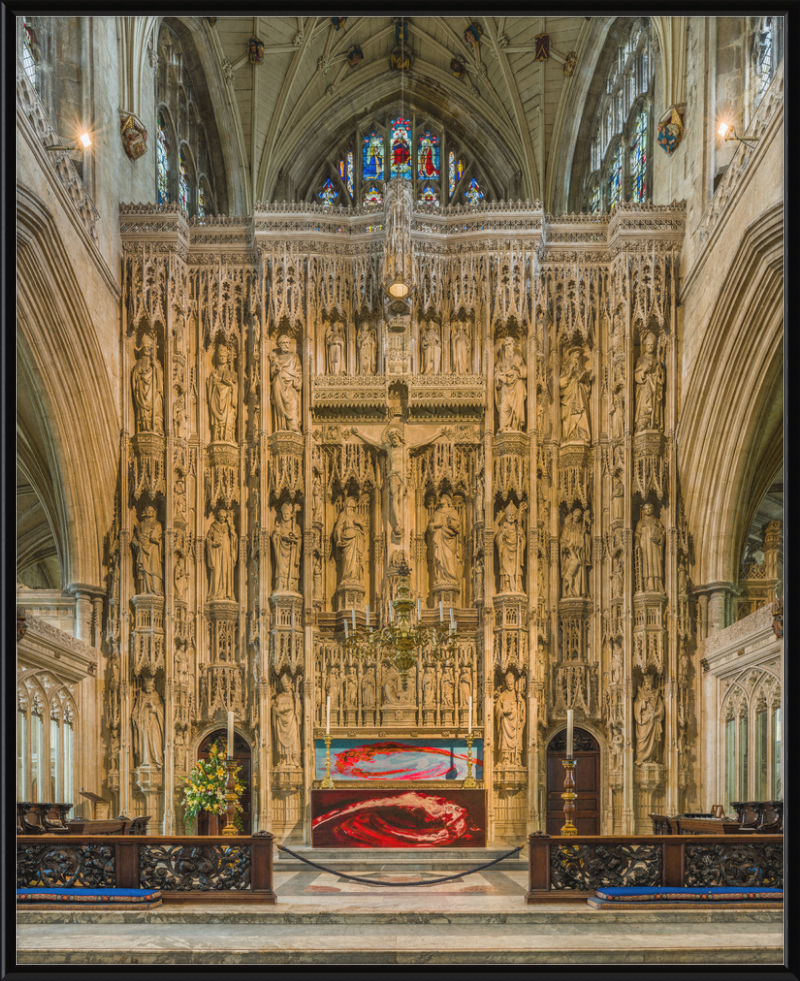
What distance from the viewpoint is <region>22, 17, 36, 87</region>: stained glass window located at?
55.8 ft

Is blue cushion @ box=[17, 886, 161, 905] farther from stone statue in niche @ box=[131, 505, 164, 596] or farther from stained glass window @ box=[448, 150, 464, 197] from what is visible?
stained glass window @ box=[448, 150, 464, 197]

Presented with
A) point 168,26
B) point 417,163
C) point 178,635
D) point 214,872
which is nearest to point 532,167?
point 417,163

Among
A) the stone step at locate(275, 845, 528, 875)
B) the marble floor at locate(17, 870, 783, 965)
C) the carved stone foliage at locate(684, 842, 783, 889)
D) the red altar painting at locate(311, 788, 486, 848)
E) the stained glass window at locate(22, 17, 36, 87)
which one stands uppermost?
the stained glass window at locate(22, 17, 36, 87)

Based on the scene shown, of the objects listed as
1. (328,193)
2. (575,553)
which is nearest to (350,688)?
(575,553)

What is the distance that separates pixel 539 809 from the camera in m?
19.8

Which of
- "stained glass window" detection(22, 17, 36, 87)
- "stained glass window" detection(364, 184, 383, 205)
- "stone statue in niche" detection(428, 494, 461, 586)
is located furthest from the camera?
"stained glass window" detection(364, 184, 383, 205)

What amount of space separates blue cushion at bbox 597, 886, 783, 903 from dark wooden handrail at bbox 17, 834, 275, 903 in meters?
3.20

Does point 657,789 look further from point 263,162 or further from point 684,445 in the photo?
point 263,162

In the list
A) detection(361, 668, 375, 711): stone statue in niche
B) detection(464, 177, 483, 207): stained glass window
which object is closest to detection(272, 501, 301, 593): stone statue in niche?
detection(361, 668, 375, 711): stone statue in niche

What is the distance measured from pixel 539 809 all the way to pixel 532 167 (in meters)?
14.3

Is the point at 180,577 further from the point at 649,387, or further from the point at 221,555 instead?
the point at 649,387

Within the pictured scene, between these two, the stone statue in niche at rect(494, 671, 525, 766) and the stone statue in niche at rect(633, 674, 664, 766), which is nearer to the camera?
the stone statue in niche at rect(633, 674, 664, 766)

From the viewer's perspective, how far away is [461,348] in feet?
70.8

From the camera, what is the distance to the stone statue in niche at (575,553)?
20.7m
